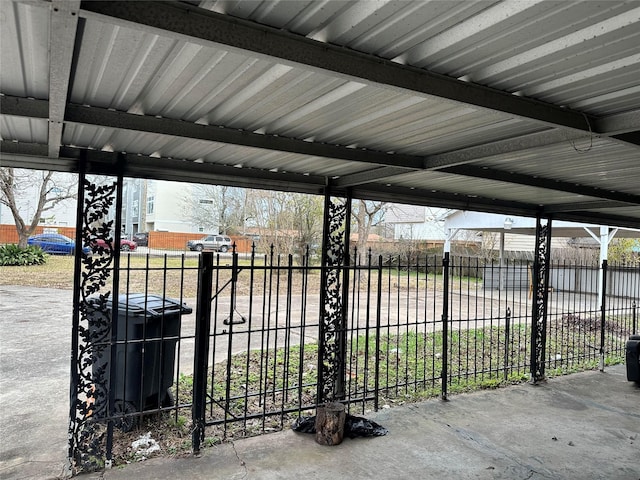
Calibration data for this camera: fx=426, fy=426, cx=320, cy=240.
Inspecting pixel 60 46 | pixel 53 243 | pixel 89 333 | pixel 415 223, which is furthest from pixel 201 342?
pixel 415 223

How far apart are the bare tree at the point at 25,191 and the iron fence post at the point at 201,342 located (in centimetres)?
1563

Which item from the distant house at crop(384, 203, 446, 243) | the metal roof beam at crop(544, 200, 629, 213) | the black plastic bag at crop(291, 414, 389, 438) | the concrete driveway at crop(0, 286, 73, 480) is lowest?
the concrete driveway at crop(0, 286, 73, 480)

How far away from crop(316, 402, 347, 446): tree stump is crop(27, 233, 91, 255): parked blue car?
66.6 ft

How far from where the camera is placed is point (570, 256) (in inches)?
805

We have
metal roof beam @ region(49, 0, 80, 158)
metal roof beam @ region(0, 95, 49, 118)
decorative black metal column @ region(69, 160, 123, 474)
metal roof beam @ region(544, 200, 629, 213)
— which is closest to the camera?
metal roof beam @ region(49, 0, 80, 158)

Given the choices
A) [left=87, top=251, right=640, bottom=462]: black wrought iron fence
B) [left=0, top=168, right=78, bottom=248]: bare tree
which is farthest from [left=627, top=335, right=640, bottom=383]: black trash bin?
[left=0, top=168, right=78, bottom=248]: bare tree

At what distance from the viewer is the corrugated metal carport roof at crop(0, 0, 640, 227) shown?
1.49 metres

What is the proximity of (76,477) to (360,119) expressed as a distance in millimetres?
3319

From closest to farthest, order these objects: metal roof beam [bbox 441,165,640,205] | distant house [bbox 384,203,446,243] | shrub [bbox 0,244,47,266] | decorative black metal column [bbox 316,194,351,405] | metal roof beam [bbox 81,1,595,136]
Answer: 1. metal roof beam [bbox 81,1,595,136]
2. metal roof beam [bbox 441,165,640,205]
3. decorative black metal column [bbox 316,194,351,405]
4. shrub [bbox 0,244,47,266]
5. distant house [bbox 384,203,446,243]

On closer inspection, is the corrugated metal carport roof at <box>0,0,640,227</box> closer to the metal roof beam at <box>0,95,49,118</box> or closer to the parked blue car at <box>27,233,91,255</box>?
the metal roof beam at <box>0,95,49,118</box>

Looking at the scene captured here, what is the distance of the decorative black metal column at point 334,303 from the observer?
4512mm

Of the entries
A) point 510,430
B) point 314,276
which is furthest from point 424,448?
point 314,276

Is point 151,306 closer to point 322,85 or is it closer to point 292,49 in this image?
point 322,85

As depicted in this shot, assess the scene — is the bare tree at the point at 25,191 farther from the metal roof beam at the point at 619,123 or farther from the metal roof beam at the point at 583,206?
the metal roof beam at the point at 619,123
